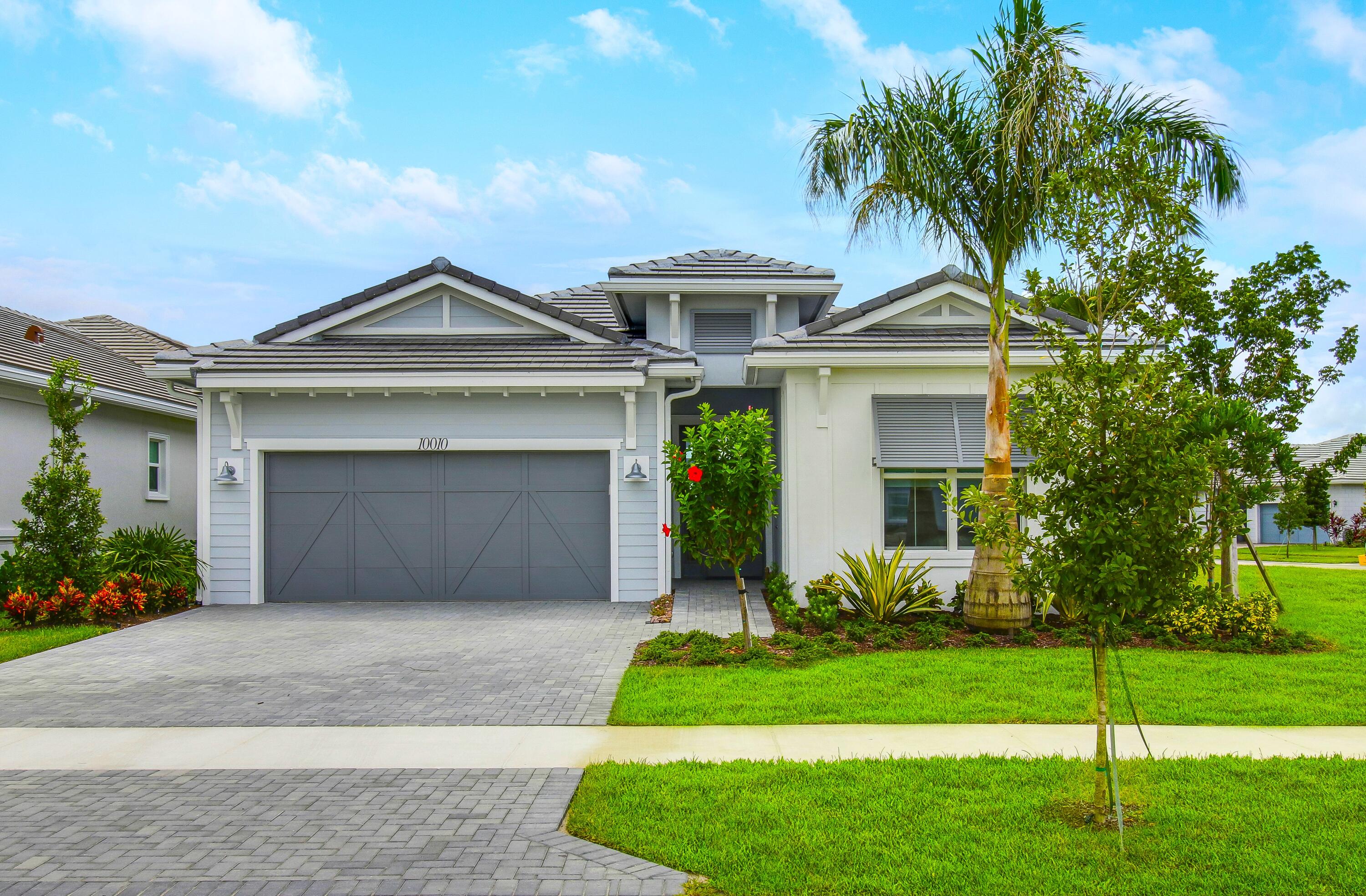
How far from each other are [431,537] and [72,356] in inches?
380

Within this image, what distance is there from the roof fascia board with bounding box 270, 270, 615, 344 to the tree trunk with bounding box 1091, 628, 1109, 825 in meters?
10.9

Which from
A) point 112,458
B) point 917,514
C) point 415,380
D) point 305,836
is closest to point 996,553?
point 917,514

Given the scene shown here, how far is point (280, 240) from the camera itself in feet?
69.2

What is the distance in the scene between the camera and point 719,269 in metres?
15.7

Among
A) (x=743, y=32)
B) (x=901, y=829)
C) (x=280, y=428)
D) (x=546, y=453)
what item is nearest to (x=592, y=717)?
(x=901, y=829)

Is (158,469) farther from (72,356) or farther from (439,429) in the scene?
(439,429)

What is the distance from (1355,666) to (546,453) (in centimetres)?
1097

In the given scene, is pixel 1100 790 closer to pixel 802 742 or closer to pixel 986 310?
pixel 802 742

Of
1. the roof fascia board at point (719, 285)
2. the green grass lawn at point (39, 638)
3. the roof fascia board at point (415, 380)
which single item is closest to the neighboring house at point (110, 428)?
the roof fascia board at point (415, 380)

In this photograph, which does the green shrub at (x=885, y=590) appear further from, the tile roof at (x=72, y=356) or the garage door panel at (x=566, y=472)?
the tile roof at (x=72, y=356)

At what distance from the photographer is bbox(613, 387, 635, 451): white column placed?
13.5m

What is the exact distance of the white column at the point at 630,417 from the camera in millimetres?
13492

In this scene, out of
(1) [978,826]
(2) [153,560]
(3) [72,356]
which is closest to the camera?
(1) [978,826]

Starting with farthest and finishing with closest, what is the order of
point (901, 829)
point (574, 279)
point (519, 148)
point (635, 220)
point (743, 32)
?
point (635, 220), point (574, 279), point (519, 148), point (743, 32), point (901, 829)
